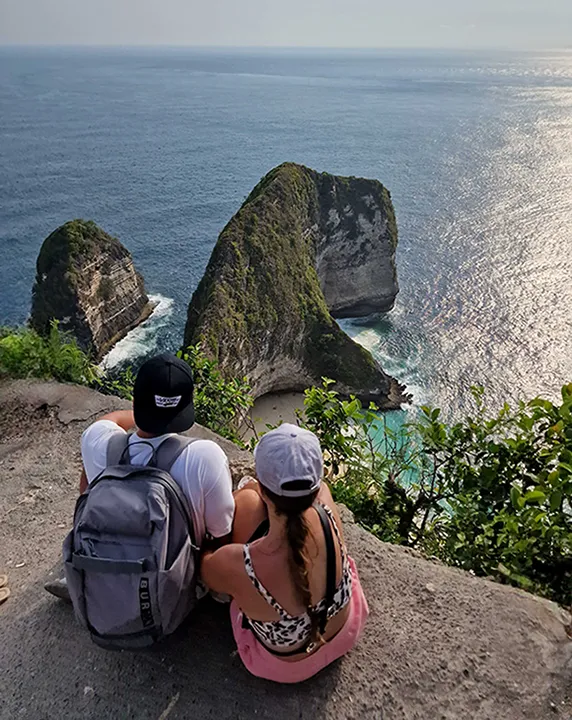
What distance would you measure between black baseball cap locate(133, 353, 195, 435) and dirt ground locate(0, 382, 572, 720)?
1712mm

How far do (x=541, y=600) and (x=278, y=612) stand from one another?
251 centimetres

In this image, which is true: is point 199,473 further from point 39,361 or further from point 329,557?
point 39,361

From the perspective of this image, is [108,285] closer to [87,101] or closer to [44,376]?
[44,376]

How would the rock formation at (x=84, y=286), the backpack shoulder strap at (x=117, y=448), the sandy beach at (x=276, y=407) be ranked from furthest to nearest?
the sandy beach at (x=276, y=407) → the rock formation at (x=84, y=286) → the backpack shoulder strap at (x=117, y=448)

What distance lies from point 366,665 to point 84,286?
3037cm

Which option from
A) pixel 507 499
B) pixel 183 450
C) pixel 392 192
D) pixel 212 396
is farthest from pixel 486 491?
pixel 392 192

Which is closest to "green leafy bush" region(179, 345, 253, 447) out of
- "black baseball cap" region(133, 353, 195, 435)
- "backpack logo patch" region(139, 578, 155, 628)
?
"black baseball cap" region(133, 353, 195, 435)

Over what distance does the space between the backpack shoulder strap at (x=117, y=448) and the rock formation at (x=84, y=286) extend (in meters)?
26.4

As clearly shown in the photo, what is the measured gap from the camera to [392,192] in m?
67.0

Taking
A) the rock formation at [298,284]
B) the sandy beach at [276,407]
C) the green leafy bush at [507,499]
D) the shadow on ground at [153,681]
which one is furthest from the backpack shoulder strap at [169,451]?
the sandy beach at [276,407]

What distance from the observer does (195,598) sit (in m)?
3.43

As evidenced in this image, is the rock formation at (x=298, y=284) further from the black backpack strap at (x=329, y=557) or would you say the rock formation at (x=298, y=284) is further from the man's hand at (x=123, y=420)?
the black backpack strap at (x=329, y=557)

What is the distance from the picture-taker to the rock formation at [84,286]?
1177 inches

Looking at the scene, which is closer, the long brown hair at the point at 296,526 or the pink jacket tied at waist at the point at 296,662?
the long brown hair at the point at 296,526
